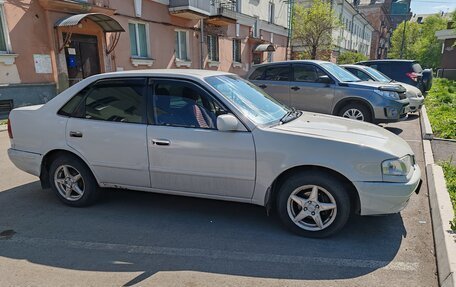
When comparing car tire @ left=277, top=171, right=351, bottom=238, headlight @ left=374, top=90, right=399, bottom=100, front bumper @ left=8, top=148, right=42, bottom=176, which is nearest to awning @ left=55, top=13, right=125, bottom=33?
front bumper @ left=8, top=148, right=42, bottom=176

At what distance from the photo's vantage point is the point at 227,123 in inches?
130

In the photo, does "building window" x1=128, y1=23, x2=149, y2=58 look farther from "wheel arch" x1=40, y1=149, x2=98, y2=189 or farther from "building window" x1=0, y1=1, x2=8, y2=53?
"wheel arch" x1=40, y1=149, x2=98, y2=189

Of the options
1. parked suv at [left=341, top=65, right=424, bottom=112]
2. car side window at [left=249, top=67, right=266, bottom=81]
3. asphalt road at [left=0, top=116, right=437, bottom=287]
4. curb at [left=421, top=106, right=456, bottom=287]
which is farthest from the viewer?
parked suv at [left=341, top=65, right=424, bottom=112]

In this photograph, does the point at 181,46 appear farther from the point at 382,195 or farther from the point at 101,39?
the point at 382,195

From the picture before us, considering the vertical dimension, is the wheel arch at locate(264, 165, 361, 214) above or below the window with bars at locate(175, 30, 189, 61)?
below

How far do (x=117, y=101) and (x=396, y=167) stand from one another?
9.88ft

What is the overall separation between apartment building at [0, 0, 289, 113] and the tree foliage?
4389 cm

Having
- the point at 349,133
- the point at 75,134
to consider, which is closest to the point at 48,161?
the point at 75,134

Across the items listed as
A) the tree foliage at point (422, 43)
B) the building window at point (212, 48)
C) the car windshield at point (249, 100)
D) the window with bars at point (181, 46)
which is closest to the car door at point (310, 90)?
the car windshield at point (249, 100)

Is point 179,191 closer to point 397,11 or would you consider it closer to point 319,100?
point 319,100

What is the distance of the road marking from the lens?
2.96m

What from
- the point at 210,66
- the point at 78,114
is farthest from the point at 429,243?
the point at 210,66

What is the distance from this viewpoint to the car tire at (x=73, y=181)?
13.4ft

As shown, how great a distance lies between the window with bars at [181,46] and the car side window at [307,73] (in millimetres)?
9375
